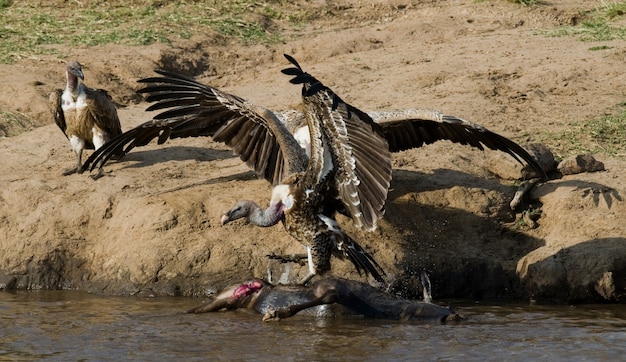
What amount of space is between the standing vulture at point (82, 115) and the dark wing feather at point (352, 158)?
3059mm

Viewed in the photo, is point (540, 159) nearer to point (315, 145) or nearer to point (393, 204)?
point (393, 204)

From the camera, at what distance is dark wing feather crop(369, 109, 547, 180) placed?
914 centimetres

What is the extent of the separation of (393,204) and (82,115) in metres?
3.06

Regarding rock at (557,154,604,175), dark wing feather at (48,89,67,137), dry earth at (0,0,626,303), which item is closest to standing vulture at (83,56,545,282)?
dry earth at (0,0,626,303)

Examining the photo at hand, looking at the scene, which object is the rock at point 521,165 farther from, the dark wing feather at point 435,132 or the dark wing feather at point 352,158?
the dark wing feather at point 352,158

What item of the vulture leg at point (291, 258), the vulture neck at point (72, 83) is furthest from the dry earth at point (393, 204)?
the vulture neck at point (72, 83)

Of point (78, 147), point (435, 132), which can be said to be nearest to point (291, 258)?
point (435, 132)

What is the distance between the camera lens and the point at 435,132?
968 cm

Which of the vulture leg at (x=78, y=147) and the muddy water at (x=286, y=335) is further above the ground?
the vulture leg at (x=78, y=147)

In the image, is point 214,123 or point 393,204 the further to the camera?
point 214,123

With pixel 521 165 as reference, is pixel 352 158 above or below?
below

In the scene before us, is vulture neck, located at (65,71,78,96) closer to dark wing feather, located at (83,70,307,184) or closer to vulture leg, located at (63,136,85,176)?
vulture leg, located at (63,136,85,176)

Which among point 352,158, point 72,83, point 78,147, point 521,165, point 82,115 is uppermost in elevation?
point 72,83

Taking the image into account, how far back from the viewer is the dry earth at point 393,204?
8.79 metres
